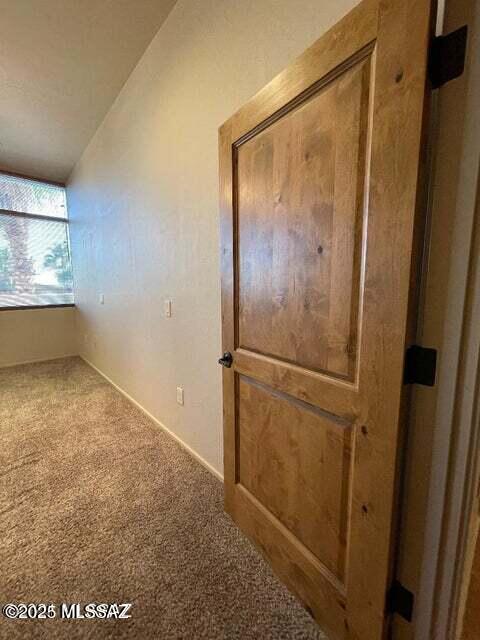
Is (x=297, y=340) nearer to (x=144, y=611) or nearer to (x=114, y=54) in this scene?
(x=144, y=611)

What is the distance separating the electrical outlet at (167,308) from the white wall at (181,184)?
5 centimetres

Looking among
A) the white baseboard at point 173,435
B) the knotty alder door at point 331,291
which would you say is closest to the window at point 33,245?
the white baseboard at point 173,435

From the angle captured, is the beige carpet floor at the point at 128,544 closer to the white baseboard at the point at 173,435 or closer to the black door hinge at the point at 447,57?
the white baseboard at the point at 173,435

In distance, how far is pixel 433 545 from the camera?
2.44ft

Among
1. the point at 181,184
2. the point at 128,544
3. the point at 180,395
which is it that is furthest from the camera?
the point at 180,395

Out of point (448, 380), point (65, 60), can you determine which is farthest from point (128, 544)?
point (65, 60)

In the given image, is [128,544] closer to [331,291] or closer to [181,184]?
[331,291]

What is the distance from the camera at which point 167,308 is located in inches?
82.4

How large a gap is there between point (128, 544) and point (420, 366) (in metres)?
1.52

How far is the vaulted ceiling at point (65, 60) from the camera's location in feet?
5.65

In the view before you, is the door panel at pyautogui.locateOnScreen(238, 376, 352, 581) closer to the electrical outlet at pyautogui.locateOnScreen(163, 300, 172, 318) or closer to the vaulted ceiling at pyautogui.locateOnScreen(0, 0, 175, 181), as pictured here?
the electrical outlet at pyautogui.locateOnScreen(163, 300, 172, 318)

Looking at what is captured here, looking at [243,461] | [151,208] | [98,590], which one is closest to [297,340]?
[243,461]

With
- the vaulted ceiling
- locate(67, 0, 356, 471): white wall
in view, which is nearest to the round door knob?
locate(67, 0, 356, 471): white wall

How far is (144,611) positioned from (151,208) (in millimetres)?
2326
